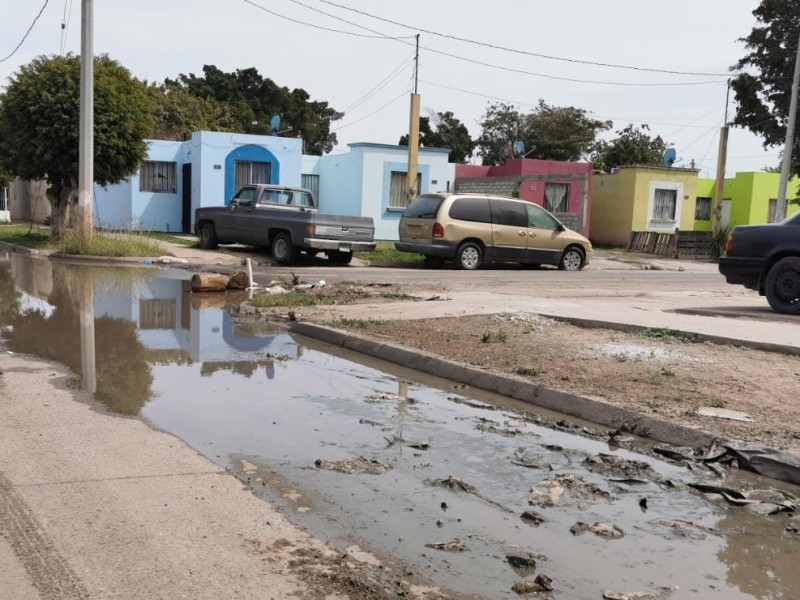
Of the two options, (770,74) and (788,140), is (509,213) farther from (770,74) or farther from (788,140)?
(770,74)

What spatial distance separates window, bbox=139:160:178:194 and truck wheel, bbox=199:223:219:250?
8.70 metres

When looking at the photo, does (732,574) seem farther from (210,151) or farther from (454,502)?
(210,151)

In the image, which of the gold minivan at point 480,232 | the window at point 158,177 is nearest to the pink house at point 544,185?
the gold minivan at point 480,232

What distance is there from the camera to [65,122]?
22391 mm

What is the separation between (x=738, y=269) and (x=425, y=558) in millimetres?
10384

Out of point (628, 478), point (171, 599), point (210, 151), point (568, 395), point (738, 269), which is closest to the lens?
point (171, 599)

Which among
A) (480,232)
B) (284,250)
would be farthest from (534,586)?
(480,232)

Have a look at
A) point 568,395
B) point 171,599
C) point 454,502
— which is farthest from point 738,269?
point 171,599

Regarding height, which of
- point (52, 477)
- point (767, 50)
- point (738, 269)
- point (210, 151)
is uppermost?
point (767, 50)

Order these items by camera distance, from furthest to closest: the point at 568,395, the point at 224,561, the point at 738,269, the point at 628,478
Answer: the point at 738,269, the point at 568,395, the point at 628,478, the point at 224,561

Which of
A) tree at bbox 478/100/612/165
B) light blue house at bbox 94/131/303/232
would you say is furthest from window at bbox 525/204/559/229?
tree at bbox 478/100/612/165

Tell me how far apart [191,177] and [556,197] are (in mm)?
13619

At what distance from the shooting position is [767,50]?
126 ft

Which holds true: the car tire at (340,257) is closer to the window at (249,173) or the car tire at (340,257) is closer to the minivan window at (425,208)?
the minivan window at (425,208)
